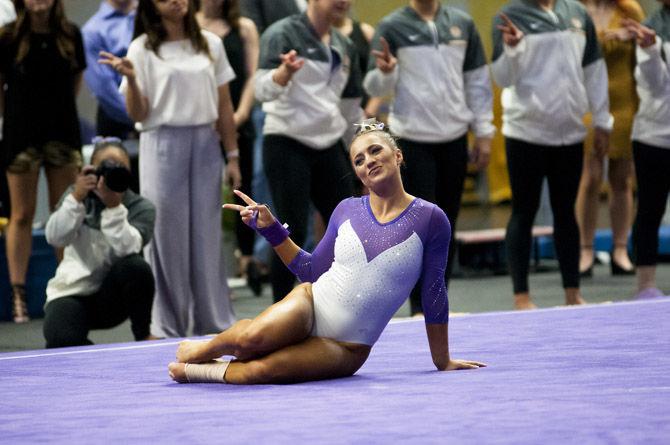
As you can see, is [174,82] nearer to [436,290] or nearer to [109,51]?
[109,51]

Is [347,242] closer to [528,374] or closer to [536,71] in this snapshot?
[528,374]

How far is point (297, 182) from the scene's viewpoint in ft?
18.7

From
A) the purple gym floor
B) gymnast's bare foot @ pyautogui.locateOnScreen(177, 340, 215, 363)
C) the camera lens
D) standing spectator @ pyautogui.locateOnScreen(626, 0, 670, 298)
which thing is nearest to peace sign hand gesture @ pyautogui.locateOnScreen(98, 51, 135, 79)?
the camera lens

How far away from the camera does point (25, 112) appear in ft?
20.7

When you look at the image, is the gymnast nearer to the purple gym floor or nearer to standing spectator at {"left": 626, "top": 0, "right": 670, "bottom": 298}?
the purple gym floor

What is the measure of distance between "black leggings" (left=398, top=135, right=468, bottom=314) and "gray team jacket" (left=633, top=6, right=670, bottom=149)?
0.92 m

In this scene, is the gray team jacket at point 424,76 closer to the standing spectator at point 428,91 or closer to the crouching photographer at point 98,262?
the standing spectator at point 428,91

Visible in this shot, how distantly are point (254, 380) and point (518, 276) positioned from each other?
261 centimetres

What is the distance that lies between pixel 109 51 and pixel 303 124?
146cm

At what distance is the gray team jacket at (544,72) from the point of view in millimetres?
6059

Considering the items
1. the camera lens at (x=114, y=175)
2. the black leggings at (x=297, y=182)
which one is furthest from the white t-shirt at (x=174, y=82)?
the camera lens at (x=114, y=175)

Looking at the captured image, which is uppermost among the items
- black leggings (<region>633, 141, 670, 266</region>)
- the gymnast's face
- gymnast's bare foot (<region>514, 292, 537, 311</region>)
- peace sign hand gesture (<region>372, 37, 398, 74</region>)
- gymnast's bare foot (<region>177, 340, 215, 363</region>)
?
the gymnast's face

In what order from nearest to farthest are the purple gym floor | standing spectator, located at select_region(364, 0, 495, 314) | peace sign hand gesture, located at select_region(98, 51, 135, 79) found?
the purple gym floor
peace sign hand gesture, located at select_region(98, 51, 135, 79)
standing spectator, located at select_region(364, 0, 495, 314)

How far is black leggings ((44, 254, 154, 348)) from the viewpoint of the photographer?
515cm
